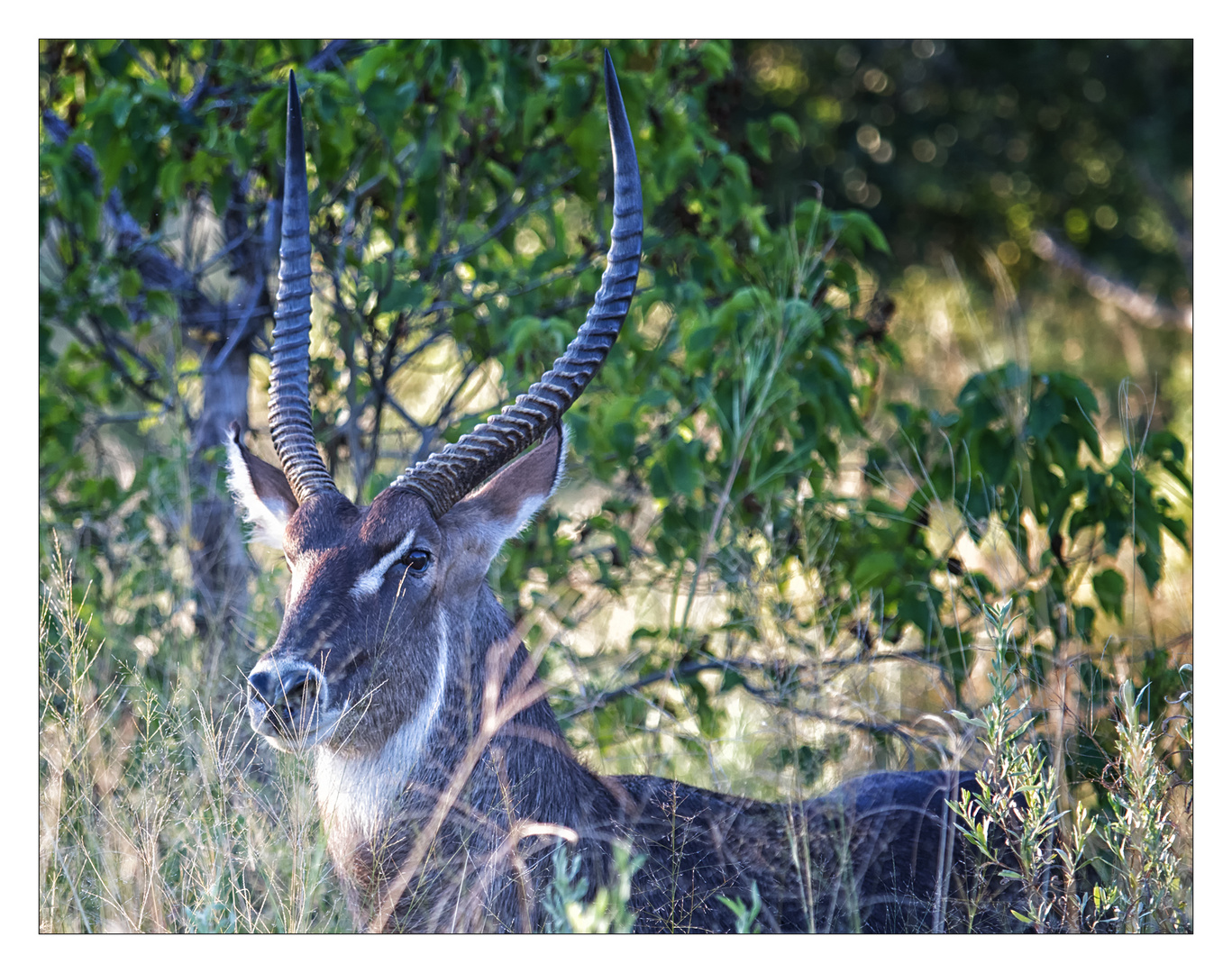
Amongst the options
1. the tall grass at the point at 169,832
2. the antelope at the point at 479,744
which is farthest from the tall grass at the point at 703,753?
the antelope at the point at 479,744

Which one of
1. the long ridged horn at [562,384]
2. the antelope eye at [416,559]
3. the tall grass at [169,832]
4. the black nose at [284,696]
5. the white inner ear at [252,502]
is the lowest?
the tall grass at [169,832]

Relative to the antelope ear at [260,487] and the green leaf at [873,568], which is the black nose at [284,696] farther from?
the green leaf at [873,568]

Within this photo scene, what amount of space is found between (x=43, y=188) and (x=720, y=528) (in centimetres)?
346

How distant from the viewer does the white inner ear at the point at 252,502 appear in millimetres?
4152

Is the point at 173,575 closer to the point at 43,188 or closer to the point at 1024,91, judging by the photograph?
the point at 43,188

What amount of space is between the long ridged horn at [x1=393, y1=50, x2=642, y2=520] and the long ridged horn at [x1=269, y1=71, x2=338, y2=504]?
0.35 meters

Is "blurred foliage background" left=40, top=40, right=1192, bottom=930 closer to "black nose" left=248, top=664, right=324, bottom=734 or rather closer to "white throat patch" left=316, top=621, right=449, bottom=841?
"white throat patch" left=316, top=621, right=449, bottom=841

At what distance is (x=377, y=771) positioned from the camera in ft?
12.3

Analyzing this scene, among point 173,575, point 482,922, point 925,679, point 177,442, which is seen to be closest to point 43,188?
point 177,442

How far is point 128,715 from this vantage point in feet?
Result: 15.6

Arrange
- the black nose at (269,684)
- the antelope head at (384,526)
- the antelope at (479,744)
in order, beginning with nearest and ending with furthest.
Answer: the black nose at (269,684) < the antelope head at (384,526) < the antelope at (479,744)

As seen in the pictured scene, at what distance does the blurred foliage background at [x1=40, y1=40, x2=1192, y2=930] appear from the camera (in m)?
4.24

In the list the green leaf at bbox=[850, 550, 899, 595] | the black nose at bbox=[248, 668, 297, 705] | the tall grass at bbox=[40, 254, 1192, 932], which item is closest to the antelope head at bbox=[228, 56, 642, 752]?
the black nose at bbox=[248, 668, 297, 705]

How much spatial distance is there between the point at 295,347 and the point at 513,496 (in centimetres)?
88
